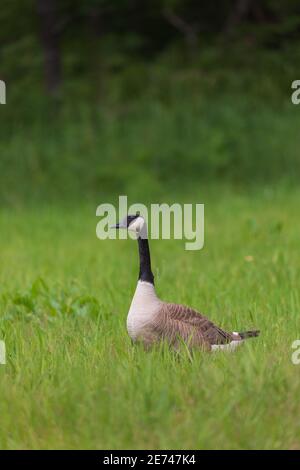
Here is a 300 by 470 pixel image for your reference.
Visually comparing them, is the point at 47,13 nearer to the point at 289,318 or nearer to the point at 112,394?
the point at 289,318

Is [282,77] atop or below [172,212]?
atop

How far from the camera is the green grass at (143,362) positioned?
496cm

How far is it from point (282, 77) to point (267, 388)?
1565 cm

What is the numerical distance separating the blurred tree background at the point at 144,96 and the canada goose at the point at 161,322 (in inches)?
391

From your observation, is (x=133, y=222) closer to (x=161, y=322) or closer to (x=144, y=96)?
(x=161, y=322)

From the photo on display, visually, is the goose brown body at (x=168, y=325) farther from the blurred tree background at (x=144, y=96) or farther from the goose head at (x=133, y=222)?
the blurred tree background at (x=144, y=96)

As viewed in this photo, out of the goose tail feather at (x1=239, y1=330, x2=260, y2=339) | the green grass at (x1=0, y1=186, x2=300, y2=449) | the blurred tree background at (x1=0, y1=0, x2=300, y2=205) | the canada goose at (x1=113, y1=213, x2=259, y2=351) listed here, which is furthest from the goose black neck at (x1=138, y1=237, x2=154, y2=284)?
the blurred tree background at (x1=0, y1=0, x2=300, y2=205)

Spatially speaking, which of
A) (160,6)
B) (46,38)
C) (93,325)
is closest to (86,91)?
(46,38)

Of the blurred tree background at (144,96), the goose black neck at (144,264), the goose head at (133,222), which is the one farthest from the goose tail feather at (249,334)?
the blurred tree background at (144,96)

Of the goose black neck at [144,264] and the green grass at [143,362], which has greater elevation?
the goose black neck at [144,264]

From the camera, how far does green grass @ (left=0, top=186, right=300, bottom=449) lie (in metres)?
4.96

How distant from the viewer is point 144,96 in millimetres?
19688

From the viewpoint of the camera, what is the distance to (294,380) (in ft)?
17.4

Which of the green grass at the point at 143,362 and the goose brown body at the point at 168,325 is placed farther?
the goose brown body at the point at 168,325
